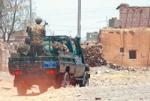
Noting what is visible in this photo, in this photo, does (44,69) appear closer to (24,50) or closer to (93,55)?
(24,50)

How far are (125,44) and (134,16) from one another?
22.5 feet

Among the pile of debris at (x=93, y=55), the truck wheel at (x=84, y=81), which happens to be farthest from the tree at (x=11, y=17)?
the truck wheel at (x=84, y=81)

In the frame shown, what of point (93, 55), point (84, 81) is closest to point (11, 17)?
point (93, 55)

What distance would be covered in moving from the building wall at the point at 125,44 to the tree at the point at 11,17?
788cm

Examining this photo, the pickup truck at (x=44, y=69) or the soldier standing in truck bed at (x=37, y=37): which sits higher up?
the soldier standing in truck bed at (x=37, y=37)

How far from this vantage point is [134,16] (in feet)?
209

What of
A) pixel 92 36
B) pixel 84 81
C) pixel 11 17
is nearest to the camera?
pixel 84 81

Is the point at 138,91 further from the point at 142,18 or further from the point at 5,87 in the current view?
the point at 142,18

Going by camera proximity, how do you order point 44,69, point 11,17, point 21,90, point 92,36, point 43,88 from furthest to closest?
point 92,36 → point 11,17 → point 21,90 → point 43,88 → point 44,69

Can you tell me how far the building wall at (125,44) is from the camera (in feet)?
187

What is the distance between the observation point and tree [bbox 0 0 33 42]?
5159 cm

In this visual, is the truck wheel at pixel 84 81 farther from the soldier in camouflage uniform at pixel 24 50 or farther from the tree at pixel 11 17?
the tree at pixel 11 17

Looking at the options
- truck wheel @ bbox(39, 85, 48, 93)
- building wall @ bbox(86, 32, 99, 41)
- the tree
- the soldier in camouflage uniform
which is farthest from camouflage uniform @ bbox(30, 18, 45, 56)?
building wall @ bbox(86, 32, 99, 41)

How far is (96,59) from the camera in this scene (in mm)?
A: 54844
